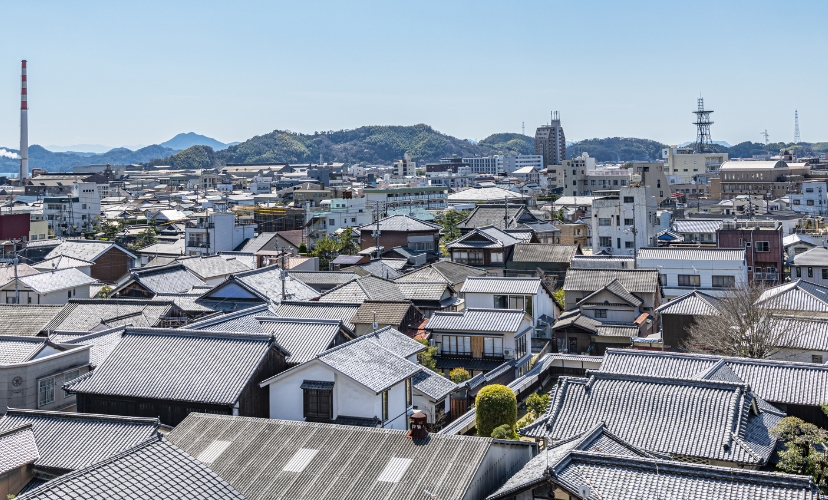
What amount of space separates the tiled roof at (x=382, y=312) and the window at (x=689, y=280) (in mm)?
16247

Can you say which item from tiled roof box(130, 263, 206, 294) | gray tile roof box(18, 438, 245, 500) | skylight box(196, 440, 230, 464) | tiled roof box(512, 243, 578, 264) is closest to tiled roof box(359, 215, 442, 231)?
tiled roof box(512, 243, 578, 264)

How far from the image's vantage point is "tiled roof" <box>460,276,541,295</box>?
34156 mm

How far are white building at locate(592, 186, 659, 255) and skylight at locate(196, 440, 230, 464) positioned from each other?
124 feet

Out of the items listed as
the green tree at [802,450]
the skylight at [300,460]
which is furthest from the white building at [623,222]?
the skylight at [300,460]

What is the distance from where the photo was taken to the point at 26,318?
31328 millimetres

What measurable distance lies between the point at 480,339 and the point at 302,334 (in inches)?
304

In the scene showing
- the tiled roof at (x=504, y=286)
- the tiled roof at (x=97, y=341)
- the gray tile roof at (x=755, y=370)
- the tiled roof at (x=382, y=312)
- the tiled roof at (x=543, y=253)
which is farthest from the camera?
the tiled roof at (x=543, y=253)

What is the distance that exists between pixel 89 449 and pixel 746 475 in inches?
528

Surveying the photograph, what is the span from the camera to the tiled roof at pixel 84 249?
4800 centimetres

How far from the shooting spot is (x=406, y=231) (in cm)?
5588

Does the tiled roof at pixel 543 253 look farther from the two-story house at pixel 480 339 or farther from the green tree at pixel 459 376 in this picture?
the green tree at pixel 459 376

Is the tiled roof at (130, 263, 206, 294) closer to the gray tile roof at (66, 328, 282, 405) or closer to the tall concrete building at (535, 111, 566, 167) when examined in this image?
the gray tile roof at (66, 328, 282, 405)

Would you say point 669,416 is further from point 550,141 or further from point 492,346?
point 550,141

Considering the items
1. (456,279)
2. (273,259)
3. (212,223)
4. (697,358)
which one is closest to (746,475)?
(697,358)
